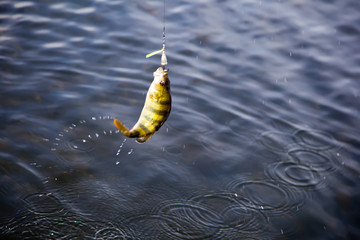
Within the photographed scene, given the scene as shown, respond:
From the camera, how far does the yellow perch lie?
3.68 m

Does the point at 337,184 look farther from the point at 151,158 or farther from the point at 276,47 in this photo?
the point at 276,47

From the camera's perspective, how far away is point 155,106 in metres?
3.72

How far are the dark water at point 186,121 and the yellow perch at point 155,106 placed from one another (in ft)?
6.74

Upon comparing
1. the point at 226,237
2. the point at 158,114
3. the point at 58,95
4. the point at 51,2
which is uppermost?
the point at 158,114

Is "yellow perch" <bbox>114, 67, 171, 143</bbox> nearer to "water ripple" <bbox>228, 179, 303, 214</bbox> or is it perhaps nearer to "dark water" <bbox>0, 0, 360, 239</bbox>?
"dark water" <bbox>0, 0, 360, 239</bbox>

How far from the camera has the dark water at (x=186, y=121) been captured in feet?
18.6

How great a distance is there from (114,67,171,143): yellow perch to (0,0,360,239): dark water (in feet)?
6.74

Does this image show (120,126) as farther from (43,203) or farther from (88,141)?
(88,141)

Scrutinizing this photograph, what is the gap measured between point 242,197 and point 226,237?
2.29ft

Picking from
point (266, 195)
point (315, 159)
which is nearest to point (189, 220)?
point (266, 195)

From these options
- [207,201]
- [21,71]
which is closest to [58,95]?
[21,71]

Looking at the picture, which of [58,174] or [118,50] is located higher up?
[118,50]

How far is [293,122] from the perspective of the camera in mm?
7273

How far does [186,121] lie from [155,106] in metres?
3.51
